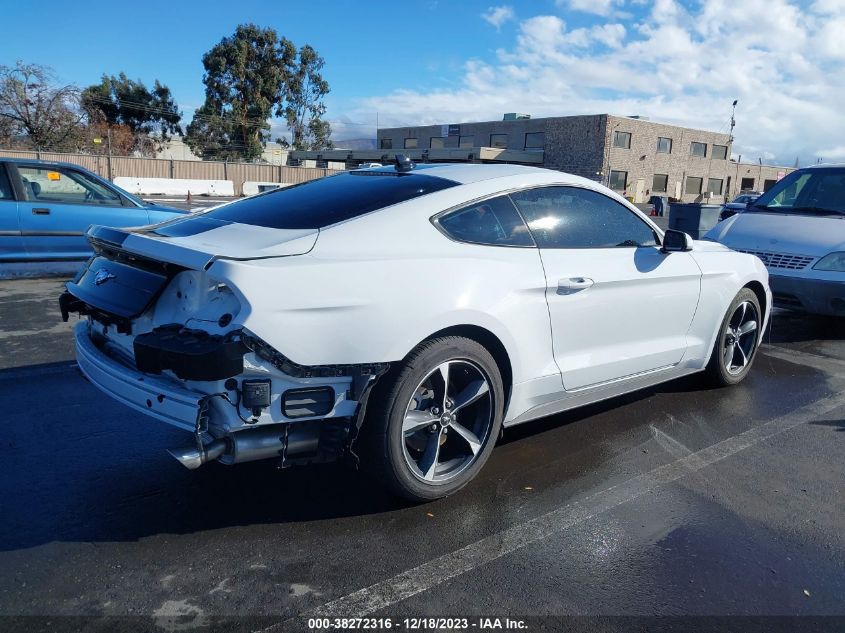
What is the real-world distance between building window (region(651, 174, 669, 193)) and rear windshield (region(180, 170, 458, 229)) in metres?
63.1

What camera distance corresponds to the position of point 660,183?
6309 cm

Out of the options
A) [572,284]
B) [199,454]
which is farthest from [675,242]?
[199,454]

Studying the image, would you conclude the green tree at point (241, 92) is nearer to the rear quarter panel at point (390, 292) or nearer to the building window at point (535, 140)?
the building window at point (535, 140)

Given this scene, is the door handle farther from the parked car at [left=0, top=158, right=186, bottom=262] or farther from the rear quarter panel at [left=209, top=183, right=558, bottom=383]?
the parked car at [left=0, top=158, right=186, bottom=262]

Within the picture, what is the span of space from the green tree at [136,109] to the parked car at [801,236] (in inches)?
2131

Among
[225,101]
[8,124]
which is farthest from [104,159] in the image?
[225,101]

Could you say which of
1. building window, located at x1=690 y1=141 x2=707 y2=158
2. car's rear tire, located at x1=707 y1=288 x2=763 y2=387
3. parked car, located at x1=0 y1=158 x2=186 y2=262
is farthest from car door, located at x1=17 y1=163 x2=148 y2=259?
building window, located at x1=690 y1=141 x2=707 y2=158

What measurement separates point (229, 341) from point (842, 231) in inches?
261

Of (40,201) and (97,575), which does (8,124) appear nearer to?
(40,201)

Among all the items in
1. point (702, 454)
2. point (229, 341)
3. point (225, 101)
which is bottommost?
point (702, 454)

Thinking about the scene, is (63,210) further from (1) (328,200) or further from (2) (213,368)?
(2) (213,368)

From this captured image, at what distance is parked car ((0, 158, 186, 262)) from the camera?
332 inches

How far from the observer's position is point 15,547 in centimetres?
282

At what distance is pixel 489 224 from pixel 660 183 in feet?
212
